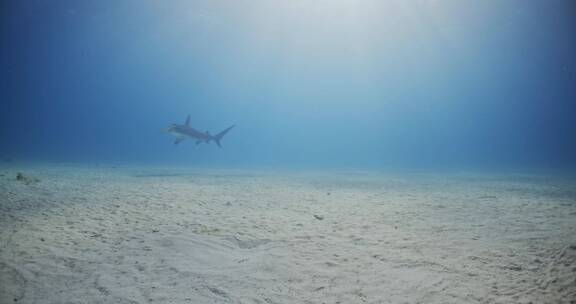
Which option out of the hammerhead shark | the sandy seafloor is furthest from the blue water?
the sandy seafloor

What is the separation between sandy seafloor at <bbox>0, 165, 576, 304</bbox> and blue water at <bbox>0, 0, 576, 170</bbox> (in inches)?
1076

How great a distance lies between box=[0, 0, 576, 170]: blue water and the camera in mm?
48406

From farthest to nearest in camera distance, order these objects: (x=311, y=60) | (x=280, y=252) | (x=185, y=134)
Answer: (x=311, y=60)
(x=185, y=134)
(x=280, y=252)

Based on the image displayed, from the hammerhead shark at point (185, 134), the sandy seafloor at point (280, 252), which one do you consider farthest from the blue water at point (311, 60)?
the sandy seafloor at point (280, 252)

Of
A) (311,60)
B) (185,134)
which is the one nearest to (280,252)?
(185,134)

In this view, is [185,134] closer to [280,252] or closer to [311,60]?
[280,252]

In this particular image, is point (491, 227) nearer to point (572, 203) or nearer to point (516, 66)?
point (572, 203)

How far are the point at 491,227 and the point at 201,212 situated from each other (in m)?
7.38

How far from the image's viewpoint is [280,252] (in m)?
5.37

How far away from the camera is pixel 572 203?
9516 millimetres

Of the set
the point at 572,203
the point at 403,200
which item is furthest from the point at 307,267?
the point at 572,203

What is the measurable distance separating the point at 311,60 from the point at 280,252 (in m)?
97.9

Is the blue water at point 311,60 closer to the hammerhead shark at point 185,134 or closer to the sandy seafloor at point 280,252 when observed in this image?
the hammerhead shark at point 185,134

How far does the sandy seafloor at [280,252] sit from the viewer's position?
12.7 ft
